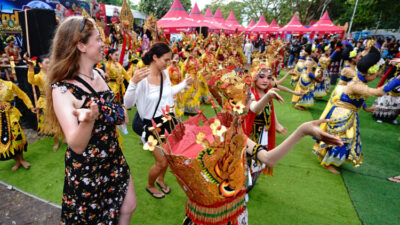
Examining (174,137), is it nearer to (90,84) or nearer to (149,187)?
(90,84)

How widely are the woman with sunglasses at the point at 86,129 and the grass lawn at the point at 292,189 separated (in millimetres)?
1095

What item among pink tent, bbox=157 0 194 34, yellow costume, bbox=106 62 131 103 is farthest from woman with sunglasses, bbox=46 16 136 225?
pink tent, bbox=157 0 194 34

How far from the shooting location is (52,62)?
4.83 ft

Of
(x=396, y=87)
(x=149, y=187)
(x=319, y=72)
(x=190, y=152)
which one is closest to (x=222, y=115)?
(x=190, y=152)

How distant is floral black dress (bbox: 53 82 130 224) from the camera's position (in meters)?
1.53

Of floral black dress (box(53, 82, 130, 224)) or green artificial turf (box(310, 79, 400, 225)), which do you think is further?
green artificial turf (box(310, 79, 400, 225))

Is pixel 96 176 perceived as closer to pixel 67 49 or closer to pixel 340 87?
pixel 67 49

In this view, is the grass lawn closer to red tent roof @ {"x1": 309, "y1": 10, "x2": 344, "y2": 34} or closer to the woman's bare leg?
the woman's bare leg

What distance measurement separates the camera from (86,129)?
47.6 inches

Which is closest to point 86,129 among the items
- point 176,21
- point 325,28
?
point 176,21

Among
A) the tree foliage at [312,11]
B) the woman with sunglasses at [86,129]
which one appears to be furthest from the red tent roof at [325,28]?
the woman with sunglasses at [86,129]

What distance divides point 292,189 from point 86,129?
310 cm

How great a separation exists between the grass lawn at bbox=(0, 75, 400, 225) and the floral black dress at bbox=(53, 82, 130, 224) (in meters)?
1.08

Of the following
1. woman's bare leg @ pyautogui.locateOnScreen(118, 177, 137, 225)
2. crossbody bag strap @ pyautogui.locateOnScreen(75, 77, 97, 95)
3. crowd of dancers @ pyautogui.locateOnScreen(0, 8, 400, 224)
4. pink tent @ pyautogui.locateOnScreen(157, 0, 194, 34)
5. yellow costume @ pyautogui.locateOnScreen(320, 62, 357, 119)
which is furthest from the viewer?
pink tent @ pyautogui.locateOnScreen(157, 0, 194, 34)
